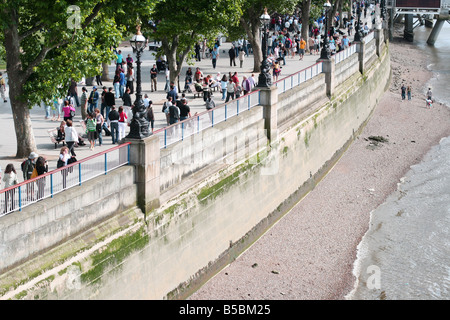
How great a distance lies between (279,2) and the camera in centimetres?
4625

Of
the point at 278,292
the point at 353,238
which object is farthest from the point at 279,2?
the point at 278,292

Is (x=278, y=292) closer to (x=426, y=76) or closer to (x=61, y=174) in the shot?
(x=61, y=174)

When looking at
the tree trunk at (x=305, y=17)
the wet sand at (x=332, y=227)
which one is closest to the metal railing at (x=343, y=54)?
the wet sand at (x=332, y=227)

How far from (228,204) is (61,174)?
26.9ft

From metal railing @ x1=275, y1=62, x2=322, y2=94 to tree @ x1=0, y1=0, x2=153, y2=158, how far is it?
7.32 metres

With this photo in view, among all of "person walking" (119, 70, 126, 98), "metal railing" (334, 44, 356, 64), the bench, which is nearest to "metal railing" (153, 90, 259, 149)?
the bench

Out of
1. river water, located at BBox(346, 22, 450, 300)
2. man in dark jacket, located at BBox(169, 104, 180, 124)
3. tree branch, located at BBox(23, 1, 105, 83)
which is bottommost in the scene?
river water, located at BBox(346, 22, 450, 300)

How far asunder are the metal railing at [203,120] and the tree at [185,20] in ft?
34.5

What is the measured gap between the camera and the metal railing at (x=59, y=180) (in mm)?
15784

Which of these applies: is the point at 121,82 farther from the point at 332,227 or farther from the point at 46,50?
the point at 332,227

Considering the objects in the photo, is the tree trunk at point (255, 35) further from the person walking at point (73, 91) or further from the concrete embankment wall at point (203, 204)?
the person walking at point (73, 91)

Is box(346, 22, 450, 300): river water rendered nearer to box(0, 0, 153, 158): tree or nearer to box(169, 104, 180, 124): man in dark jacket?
box(169, 104, 180, 124): man in dark jacket

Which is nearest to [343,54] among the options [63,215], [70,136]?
[70,136]

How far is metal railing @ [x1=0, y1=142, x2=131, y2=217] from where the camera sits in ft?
51.8
